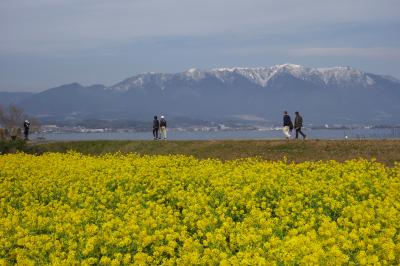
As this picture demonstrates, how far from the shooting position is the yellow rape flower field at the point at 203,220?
436 inches

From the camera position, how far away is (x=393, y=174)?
22.9 meters

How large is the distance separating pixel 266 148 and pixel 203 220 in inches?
918

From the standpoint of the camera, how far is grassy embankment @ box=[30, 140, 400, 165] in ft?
109

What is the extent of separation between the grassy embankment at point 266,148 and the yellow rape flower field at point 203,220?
360 inches

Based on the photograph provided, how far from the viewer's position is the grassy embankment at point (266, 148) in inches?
1308

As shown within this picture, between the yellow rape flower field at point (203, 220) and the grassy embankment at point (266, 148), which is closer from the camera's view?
the yellow rape flower field at point (203, 220)

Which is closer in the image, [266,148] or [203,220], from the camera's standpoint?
[203,220]

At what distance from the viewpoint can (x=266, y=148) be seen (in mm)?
36969

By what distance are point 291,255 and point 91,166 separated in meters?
17.3

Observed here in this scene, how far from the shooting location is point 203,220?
552 inches

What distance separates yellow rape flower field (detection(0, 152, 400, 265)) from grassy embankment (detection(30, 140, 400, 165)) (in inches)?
360

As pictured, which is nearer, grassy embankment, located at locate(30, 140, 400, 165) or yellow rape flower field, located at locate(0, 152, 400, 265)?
yellow rape flower field, located at locate(0, 152, 400, 265)

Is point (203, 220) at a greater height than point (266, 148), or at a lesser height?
lesser

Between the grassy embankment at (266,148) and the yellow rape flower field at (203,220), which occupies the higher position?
the grassy embankment at (266,148)
